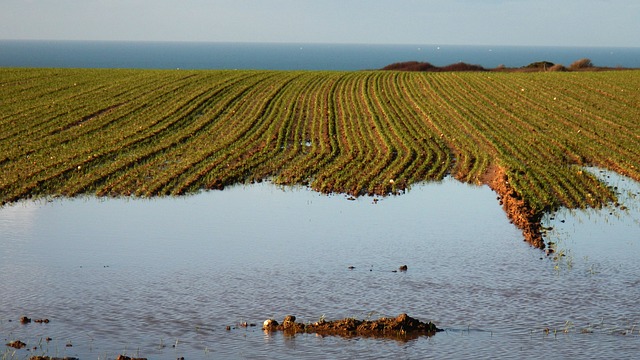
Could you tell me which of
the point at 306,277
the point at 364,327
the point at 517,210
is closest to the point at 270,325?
the point at 364,327

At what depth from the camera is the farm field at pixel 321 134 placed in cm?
2645

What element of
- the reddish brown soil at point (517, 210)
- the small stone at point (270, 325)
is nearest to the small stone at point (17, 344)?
the small stone at point (270, 325)

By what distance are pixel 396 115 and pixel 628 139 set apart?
11056 mm

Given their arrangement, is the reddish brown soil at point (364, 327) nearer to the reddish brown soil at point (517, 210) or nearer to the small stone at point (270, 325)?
the small stone at point (270, 325)

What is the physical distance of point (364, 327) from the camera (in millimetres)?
13398

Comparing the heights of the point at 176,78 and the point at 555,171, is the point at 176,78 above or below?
above

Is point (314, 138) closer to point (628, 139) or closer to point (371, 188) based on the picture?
point (371, 188)

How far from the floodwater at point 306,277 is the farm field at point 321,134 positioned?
1391 millimetres

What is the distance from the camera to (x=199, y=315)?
14242 mm

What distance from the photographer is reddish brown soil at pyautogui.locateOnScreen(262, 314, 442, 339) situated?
1326 cm

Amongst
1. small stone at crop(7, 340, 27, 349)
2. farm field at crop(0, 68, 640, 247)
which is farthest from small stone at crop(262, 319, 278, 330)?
farm field at crop(0, 68, 640, 247)

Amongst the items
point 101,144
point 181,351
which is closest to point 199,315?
point 181,351

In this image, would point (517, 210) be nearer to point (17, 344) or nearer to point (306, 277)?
point (306, 277)

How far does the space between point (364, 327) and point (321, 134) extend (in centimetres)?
2300
